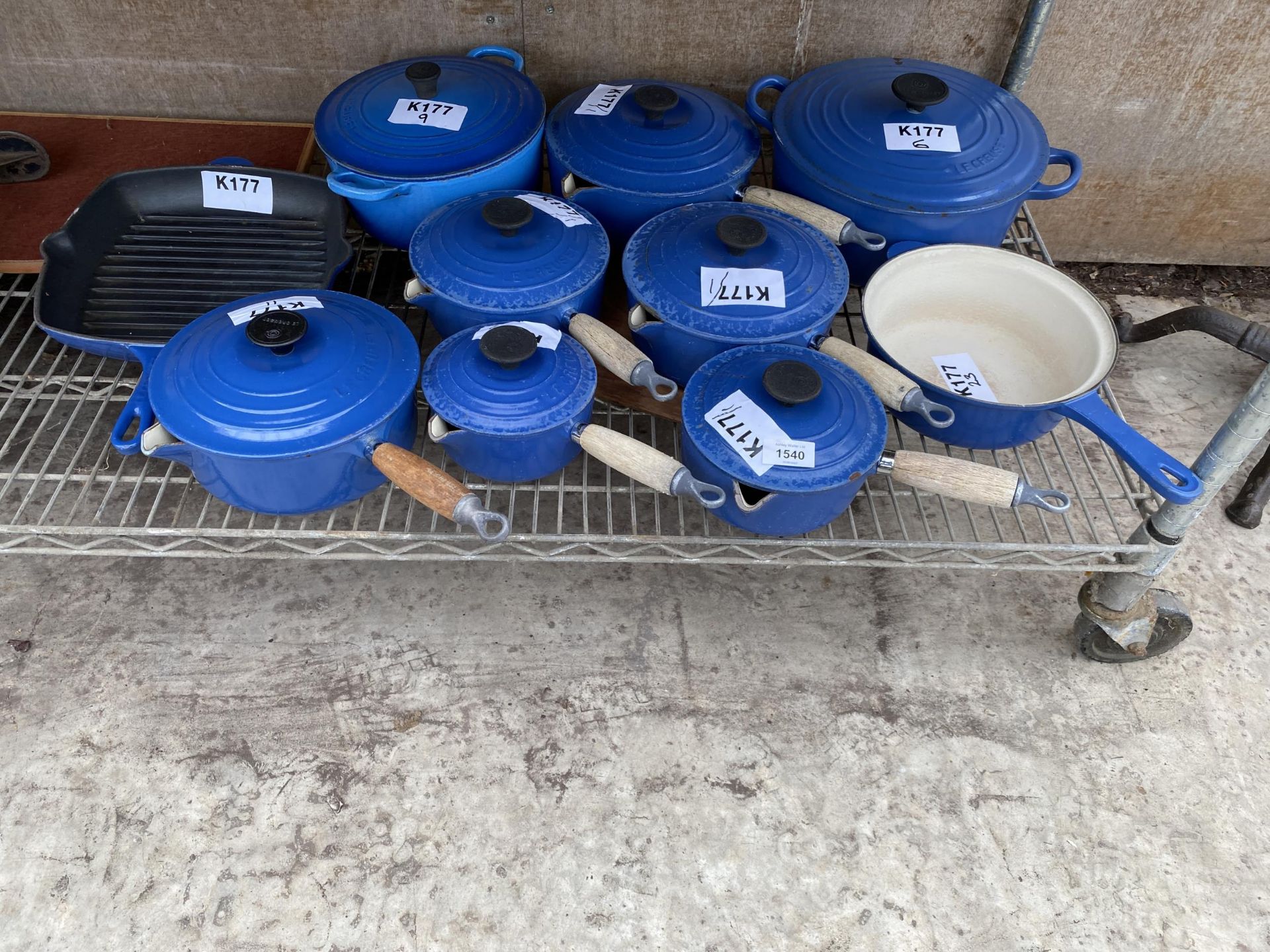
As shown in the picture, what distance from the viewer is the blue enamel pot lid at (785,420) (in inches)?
40.6

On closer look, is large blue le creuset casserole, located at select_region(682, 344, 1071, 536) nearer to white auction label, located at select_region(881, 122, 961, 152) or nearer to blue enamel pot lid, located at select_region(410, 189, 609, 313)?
blue enamel pot lid, located at select_region(410, 189, 609, 313)

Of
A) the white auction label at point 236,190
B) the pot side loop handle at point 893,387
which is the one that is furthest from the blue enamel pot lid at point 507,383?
the white auction label at point 236,190

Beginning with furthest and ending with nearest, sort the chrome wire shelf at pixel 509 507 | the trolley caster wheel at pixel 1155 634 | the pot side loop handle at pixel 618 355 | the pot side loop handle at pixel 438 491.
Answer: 1. the trolley caster wheel at pixel 1155 634
2. the chrome wire shelf at pixel 509 507
3. the pot side loop handle at pixel 618 355
4. the pot side loop handle at pixel 438 491

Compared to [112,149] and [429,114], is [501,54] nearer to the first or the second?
[429,114]

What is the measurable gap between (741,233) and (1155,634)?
91 cm

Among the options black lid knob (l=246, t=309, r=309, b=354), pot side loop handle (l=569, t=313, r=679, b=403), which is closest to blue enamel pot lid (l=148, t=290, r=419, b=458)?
black lid knob (l=246, t=309, r=309, b=354)

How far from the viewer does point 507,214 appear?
3.76 feet

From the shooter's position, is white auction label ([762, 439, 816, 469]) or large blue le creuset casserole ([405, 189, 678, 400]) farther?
large blue le creuset casserole ([405, 189, 678, 400])

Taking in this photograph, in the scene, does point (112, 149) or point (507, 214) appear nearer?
point (507, 214)

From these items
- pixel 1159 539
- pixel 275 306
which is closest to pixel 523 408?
pixel 275 306

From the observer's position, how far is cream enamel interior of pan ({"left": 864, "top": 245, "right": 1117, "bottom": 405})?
4.20 feet

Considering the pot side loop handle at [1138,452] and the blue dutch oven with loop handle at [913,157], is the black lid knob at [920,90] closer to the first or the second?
the blue dutch oven with loop handle at [913,157]

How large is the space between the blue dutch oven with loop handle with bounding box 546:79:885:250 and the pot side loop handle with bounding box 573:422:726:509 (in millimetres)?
410

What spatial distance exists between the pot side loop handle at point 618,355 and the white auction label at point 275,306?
1.14 ft
